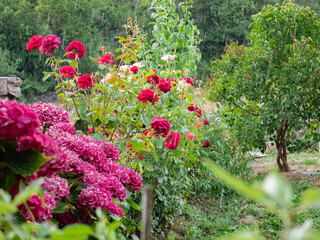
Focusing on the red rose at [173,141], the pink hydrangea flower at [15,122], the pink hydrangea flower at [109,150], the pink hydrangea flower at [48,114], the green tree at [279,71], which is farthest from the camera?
the green tree at [279,71]

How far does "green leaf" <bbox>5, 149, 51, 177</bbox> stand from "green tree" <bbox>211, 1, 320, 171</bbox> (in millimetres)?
4705

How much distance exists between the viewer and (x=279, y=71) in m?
5.40

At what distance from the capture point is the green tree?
16.9ft

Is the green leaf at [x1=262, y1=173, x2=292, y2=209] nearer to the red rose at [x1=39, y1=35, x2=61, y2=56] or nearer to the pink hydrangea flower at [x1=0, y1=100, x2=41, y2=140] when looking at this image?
the pink hydrangea flower at [x1=0, y1=100, x2=41, y2=140]

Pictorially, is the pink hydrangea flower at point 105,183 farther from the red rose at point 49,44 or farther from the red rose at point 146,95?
the red rose at point 49,44

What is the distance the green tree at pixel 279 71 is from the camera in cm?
514

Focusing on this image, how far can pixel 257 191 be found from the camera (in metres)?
0.30

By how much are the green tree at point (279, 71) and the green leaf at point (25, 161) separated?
4.71m

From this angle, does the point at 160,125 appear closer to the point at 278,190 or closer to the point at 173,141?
the point at 173,141

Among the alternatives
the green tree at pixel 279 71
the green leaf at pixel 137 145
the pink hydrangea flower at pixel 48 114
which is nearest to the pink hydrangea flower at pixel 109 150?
the pink hydrangea flower at pixel 48 114

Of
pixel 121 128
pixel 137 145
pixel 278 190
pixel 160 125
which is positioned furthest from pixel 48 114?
pixel 278 190

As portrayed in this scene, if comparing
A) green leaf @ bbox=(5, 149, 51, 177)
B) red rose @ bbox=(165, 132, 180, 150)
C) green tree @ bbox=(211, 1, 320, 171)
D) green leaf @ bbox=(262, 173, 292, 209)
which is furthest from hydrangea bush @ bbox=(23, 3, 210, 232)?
green tree @ bbox=(211, 1, 320, 171)

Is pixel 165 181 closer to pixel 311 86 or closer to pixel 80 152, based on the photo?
pixel 80 152

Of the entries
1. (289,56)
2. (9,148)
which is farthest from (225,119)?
(9,148)
